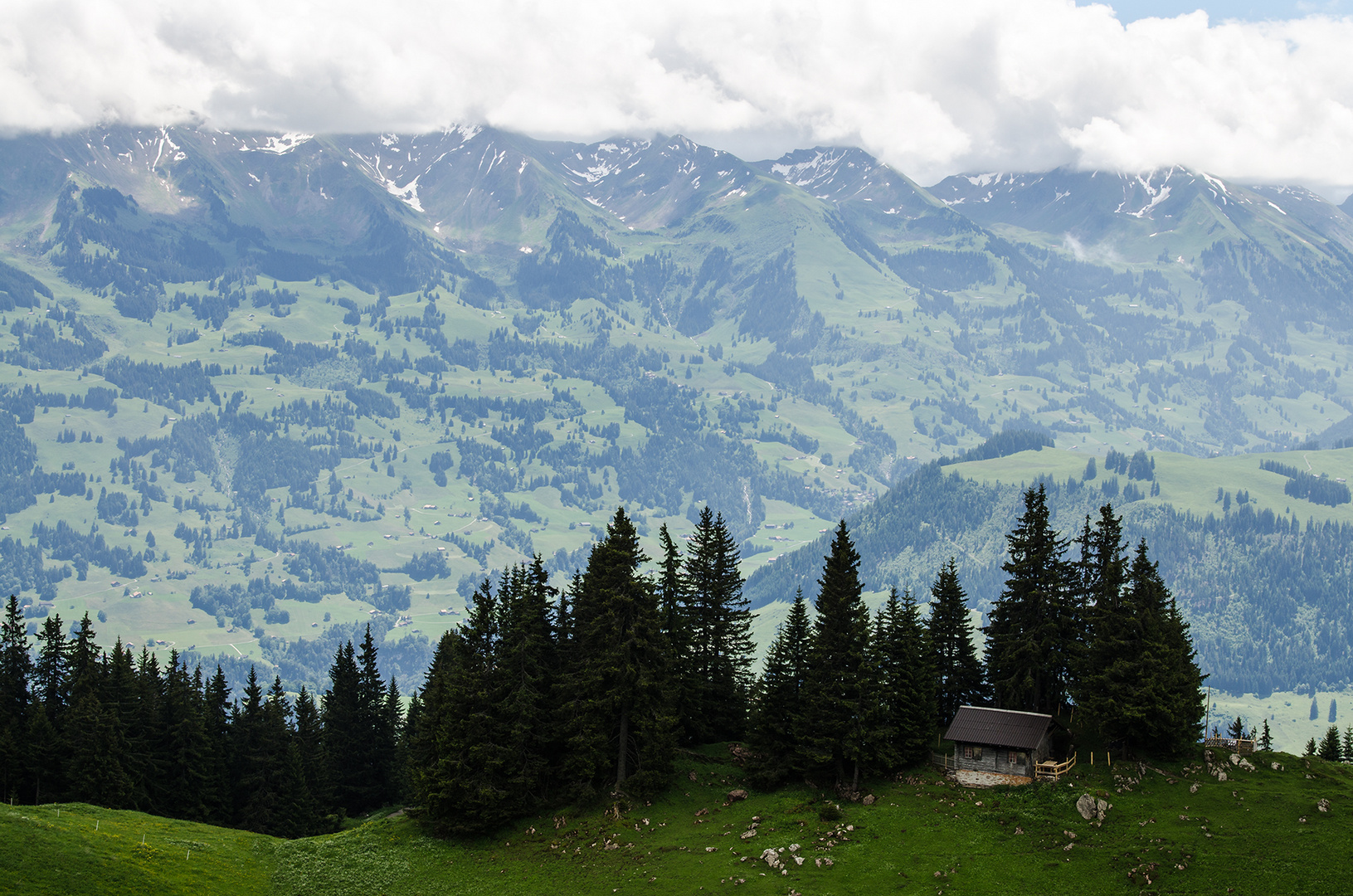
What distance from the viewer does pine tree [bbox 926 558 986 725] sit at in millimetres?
95188

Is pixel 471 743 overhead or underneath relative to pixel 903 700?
underneath

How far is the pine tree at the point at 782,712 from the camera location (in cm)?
8312

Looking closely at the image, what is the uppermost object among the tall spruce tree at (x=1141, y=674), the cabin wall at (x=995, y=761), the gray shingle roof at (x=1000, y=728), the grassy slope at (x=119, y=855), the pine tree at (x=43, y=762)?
the tall spruce tree at (x=1141, y=674)

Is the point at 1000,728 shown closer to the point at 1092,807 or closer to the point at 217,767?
the point at 1092,807

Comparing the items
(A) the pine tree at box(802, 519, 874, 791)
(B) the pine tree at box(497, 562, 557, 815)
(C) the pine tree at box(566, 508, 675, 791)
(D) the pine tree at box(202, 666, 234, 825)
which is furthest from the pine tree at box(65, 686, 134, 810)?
(A) the pine tree at box(802, 519, 874, 791)

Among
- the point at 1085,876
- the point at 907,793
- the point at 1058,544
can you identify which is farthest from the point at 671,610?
the point at 1085,876

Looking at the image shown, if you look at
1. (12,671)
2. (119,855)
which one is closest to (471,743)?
(119,855)

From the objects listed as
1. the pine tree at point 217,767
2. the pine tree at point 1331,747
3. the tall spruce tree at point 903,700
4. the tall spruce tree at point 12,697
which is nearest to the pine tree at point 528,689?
the tall spruce tree at point 903,700

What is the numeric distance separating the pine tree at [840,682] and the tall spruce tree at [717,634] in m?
A: 13.4

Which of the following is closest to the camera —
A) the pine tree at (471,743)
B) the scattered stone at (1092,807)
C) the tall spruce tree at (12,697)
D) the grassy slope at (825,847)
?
the grassy slope at (825,847)

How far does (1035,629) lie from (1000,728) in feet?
35.0

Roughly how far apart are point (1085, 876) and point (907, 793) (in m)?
15.2

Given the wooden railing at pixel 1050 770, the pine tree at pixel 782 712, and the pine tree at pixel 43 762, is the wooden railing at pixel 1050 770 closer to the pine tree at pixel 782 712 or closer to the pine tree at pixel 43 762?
the pine tree at pixel 782 712

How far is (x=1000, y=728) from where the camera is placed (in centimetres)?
8112
